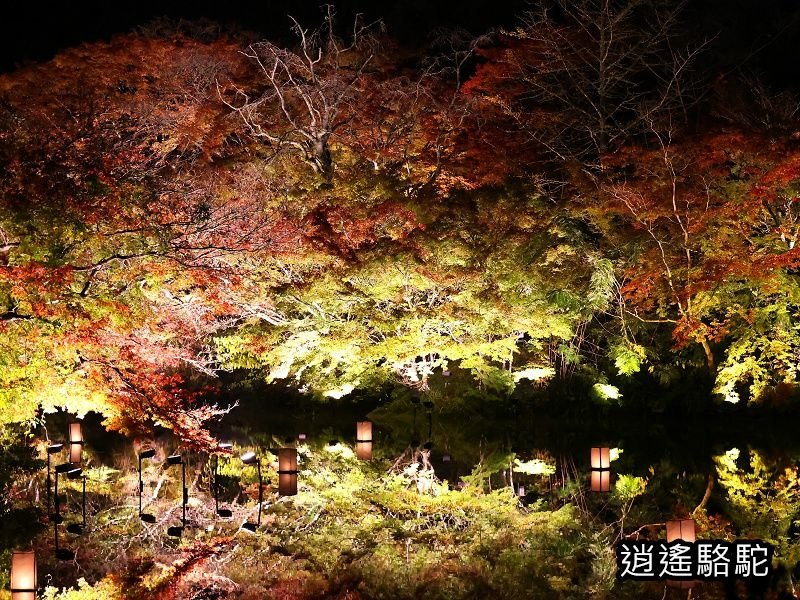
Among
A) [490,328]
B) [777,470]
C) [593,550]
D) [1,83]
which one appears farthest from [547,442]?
[1,83]

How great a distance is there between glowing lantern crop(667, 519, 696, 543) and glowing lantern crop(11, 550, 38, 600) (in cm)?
424

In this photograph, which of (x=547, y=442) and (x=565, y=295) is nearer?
(x=547, y=442)

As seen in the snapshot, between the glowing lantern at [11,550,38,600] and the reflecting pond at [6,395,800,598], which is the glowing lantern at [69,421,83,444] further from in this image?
the glowing lantern at [11,550,38,600]

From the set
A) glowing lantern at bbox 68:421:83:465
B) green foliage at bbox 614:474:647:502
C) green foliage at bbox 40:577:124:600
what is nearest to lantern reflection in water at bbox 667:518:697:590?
green foliage at bbox 614:474:647:502

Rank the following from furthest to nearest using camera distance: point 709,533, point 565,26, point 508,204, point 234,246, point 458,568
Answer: point 565,26
point 508,204
point 234,246
point 709,533
point 458,568

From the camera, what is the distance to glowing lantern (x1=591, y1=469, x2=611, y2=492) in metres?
8.99

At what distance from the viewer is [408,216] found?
1361 centimetres

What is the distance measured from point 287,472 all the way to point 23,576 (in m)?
3.88

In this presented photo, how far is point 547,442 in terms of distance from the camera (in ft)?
42.4

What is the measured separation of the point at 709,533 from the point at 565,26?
10504mm

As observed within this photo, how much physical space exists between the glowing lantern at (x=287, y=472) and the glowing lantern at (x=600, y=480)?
314 centimetres

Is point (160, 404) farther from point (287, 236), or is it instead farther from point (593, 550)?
point (593, 550)

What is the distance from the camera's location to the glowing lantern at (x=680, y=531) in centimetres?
592

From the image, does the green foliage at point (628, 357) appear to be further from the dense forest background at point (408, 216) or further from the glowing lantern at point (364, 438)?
the glowing lantern at point (364, 438)
